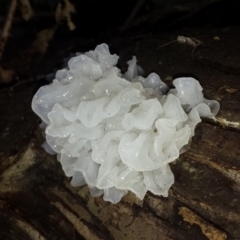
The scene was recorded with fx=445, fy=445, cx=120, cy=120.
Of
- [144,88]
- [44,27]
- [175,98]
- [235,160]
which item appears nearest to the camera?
[235,160]

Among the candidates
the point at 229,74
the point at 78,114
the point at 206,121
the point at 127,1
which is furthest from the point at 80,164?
the point at 127,1

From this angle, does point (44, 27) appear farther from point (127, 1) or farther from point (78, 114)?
point (78, 114)

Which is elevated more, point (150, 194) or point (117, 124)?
point (117, 124)

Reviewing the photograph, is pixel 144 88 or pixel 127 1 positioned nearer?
pixel 144 88
